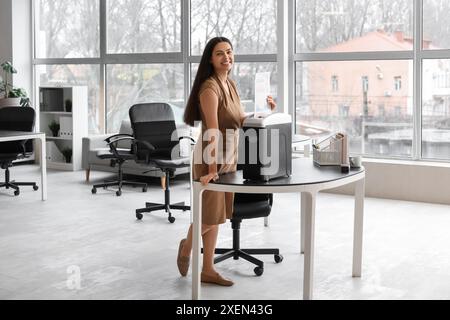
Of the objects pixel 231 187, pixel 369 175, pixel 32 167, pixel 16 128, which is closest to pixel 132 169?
pixel 16 128

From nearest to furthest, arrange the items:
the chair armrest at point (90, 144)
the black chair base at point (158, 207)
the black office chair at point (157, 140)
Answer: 1. the black chair base at point (158, 207)
2. the black office chair at point (157, 140)
3. the chair armrest at point (90, 144)

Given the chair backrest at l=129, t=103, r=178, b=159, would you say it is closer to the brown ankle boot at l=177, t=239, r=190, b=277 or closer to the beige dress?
the brown ankle boot at l=177, t=239, r=190, b=277

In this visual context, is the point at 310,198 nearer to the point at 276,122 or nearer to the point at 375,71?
the point at 276,122

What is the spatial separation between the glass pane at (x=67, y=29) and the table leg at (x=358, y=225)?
691 centimetres

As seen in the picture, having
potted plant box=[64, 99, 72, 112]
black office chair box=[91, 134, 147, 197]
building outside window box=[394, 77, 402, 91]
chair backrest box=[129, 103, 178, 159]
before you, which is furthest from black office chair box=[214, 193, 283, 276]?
potted plant box=[64, 99, 72, 112]

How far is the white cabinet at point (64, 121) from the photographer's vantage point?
10.2 meters

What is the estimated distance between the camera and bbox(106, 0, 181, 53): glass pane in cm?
984

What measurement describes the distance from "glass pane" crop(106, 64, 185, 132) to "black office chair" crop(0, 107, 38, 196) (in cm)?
202

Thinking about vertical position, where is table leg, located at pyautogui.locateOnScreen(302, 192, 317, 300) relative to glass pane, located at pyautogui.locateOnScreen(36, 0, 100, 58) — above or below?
below

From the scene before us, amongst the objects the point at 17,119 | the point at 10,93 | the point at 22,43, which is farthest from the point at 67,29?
the point at 17,119

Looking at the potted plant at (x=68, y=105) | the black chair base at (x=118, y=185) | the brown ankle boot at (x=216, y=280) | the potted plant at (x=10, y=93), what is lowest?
the brown ankle boot at (x=216, y=280)

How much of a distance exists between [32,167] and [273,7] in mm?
4358

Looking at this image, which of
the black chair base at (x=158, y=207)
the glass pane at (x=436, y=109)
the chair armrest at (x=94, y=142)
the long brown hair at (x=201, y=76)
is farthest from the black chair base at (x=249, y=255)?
the chair armrest at (x=94, y=142)

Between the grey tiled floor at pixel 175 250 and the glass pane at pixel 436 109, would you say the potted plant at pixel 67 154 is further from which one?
the glass pane at pixel 436 109
